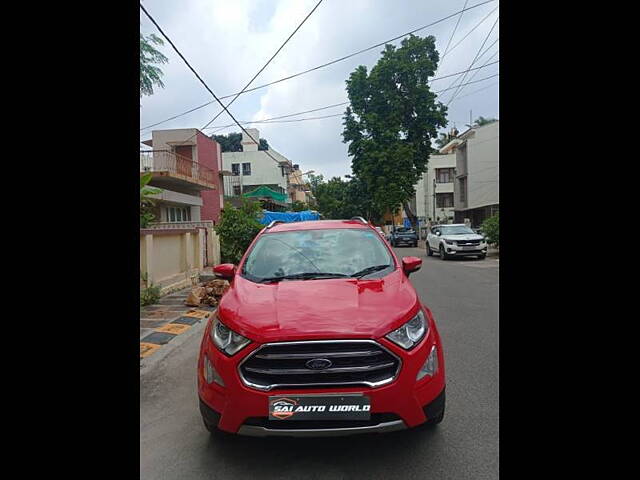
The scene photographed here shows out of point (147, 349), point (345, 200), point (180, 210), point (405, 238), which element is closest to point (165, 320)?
point (147, 349)

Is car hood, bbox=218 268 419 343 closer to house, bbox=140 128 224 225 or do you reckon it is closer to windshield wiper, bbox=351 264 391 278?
windshield wiper, bbox=351 264 391 278

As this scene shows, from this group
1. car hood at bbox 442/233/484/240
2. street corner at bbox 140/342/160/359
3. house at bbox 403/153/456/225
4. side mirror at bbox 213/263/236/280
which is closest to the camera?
side mirror at bbox 213/263/236/280

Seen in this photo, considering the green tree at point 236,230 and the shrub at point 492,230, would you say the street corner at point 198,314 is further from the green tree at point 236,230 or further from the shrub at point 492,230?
the shrub at point 492,230

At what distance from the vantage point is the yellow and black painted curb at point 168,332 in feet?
16.7

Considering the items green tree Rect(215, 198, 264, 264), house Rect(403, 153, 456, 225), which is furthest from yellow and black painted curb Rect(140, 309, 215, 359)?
house Rect(403, 153, 456, 225)

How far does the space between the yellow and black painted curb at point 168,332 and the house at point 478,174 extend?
29.6 metres

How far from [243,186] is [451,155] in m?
24.4

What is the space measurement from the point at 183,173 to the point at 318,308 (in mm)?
18603

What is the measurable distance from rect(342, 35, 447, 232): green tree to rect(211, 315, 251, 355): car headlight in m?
27.4

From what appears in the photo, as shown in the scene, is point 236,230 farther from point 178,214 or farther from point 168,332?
point 178,214

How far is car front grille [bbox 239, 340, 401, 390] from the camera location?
7.22ft
